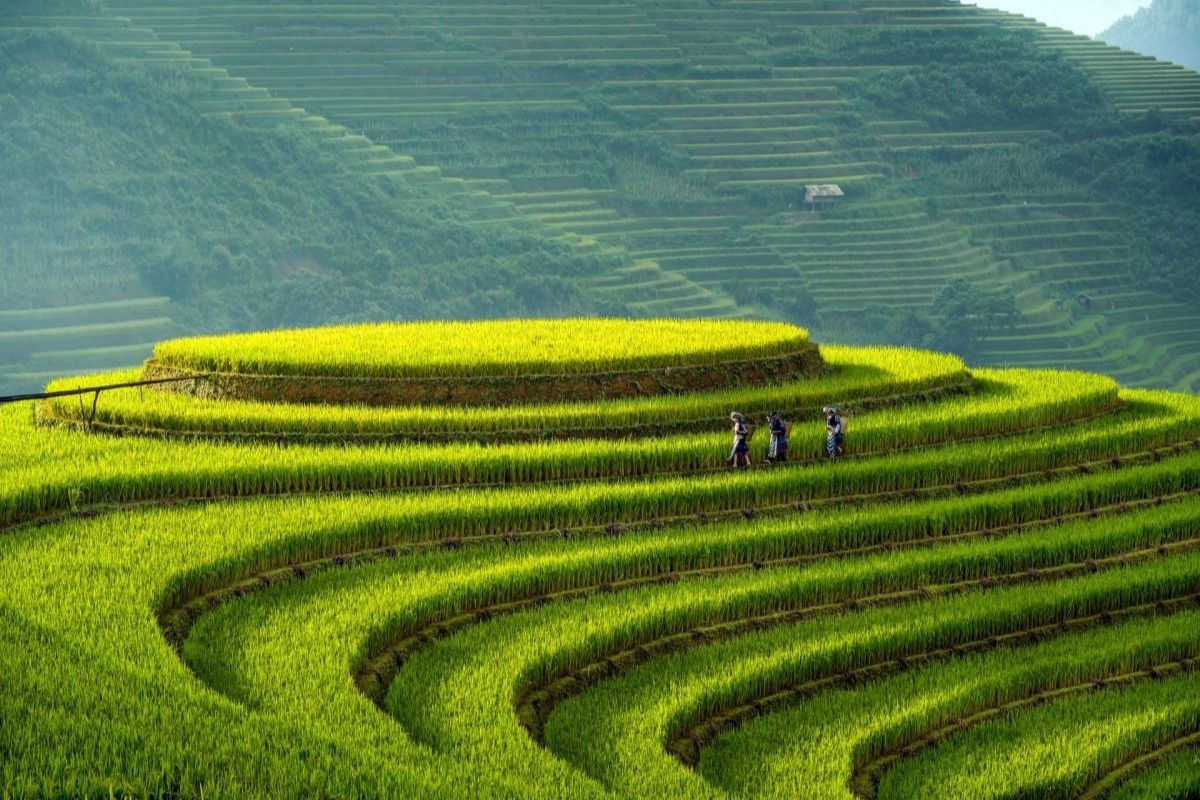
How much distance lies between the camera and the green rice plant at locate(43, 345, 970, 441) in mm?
18500

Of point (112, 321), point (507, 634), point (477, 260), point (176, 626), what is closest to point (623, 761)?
point (507, 634)

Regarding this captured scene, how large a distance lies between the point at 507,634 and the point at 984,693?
3255mm

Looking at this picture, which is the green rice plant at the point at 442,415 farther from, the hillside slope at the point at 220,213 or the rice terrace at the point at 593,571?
the hillside slope at the point at 220,213

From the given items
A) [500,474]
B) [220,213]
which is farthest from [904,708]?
[220,213]

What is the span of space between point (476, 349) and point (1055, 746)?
960 cm

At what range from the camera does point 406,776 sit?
8.97 meters

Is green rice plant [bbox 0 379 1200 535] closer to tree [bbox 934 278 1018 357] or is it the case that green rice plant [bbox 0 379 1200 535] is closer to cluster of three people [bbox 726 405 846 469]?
cluster of three people [bbox 726 405 846 469]

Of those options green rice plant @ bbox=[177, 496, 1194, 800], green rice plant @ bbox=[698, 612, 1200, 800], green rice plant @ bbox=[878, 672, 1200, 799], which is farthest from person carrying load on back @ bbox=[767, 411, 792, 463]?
green rice plant @ bbox=[878, 672, 1200, 799]

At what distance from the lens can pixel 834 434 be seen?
1836 cm

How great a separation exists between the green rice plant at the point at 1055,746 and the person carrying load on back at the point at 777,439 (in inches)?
190

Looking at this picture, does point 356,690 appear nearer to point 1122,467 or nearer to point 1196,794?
point 1196,794

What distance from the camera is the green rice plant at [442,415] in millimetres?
18500

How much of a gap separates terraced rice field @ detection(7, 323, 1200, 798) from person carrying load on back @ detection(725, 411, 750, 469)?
25cm

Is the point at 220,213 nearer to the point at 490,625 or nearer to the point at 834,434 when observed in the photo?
the point at 834,434
